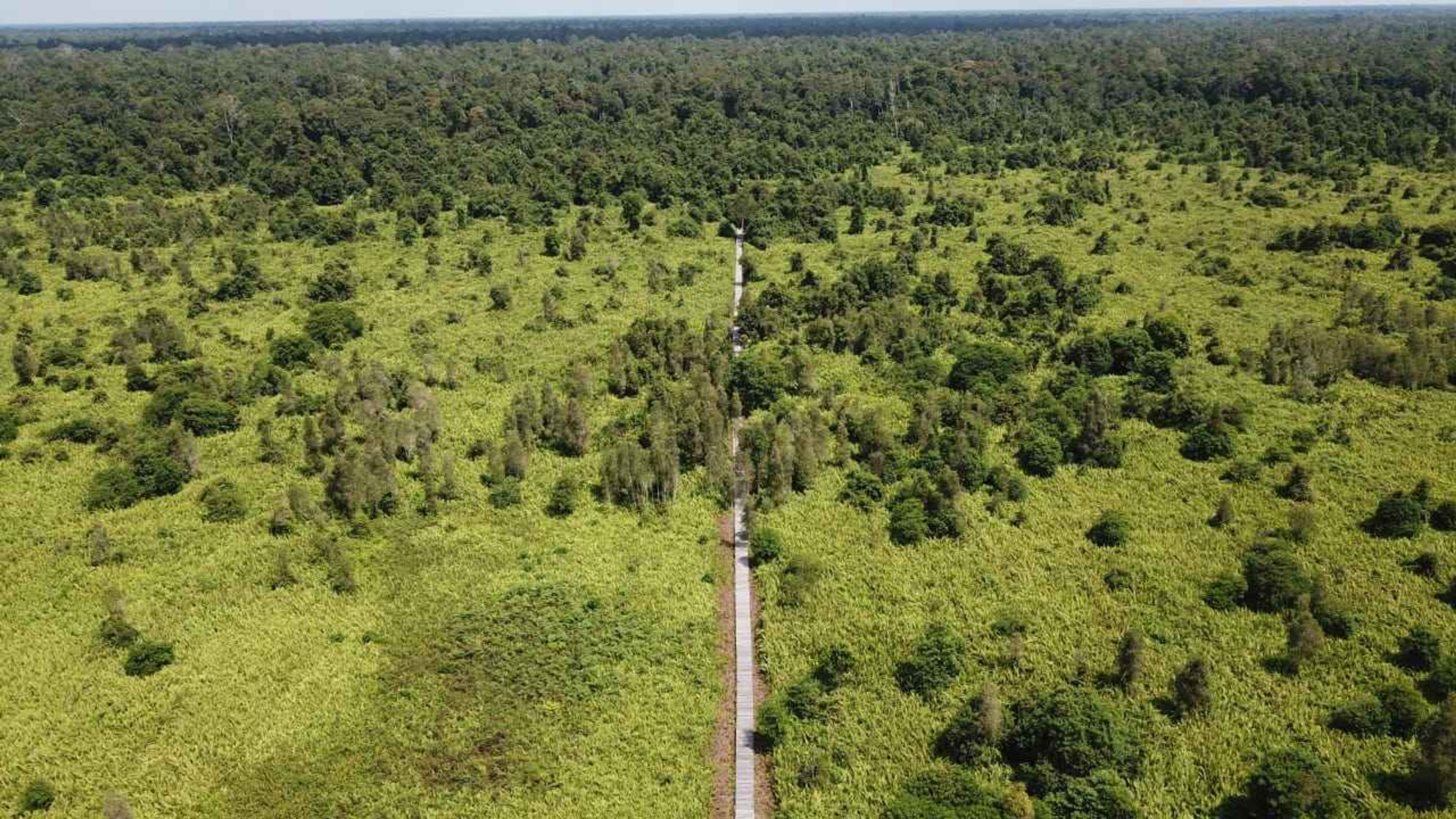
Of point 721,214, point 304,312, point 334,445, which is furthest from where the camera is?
point 721,214

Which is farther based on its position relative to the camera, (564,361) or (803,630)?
(564,361)

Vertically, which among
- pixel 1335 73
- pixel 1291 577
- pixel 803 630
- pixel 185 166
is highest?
pixel 1335 73

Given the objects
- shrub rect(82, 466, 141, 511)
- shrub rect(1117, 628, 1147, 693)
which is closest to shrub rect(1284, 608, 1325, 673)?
shrub rect(1117, 628, 1147, 693)

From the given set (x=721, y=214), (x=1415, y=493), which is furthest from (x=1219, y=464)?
(x=721, y=214)

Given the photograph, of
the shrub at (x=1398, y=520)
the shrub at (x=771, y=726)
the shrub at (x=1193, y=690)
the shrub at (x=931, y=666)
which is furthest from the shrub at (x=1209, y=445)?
the shrub at (x=771, y=726)

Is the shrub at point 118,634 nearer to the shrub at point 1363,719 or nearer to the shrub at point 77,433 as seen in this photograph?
the shrub at point 77,433

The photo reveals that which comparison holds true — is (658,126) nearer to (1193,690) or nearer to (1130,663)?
(1130,663)

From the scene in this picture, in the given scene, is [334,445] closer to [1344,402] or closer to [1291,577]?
[1291,577]
